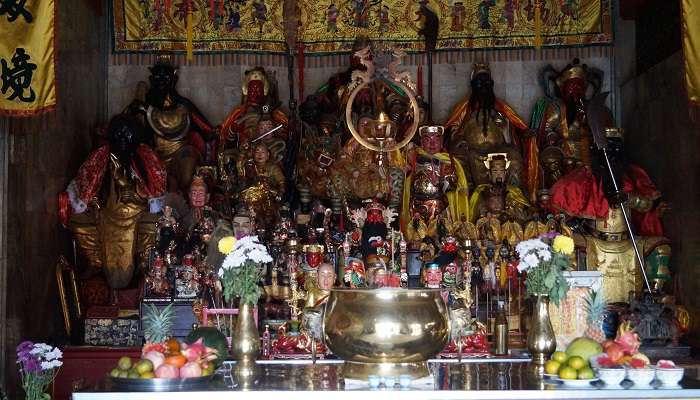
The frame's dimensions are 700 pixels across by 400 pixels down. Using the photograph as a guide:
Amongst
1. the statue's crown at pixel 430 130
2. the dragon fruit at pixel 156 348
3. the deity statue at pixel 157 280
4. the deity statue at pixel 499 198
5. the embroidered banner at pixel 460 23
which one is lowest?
the dragon fruit at pixel 156 348

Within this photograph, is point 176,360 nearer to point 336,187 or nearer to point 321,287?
point 321,287

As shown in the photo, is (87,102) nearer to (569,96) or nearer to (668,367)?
(569,96)

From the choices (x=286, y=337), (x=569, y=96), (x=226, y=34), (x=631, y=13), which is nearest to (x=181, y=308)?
(x=286, y=337)

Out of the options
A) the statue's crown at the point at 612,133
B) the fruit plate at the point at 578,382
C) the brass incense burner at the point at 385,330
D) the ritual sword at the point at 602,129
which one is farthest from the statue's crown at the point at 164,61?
the fruit plate at the point at 578,382

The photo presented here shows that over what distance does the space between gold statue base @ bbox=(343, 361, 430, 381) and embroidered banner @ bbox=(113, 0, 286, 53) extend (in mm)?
6604

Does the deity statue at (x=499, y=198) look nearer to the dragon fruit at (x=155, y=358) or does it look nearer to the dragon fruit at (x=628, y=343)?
the dragon fruit at (x=628, y=343)

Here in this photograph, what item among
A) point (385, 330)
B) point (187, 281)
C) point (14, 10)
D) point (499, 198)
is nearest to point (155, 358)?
point (385, 330)

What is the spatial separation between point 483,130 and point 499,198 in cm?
139

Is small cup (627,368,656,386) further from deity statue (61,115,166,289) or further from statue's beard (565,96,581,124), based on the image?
statue's beard (565,96,581,124)

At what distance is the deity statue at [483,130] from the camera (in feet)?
→ 30.1

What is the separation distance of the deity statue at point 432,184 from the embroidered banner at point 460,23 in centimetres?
153

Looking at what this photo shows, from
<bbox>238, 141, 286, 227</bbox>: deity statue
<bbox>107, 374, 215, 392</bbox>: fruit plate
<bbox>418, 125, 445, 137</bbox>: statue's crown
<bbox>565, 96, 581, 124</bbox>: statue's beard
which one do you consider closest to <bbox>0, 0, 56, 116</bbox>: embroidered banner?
<bbox>238, 141, 286, 227</bbox>: deity statue

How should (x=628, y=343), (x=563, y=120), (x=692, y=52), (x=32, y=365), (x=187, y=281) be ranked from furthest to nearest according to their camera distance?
1. (x=563, y=120)
2. (x=187, y=281)
3. (x=692, y=52)
4. (x=32, y=365)
5. (x=628, y=343)

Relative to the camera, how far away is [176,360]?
3557 millimetres
